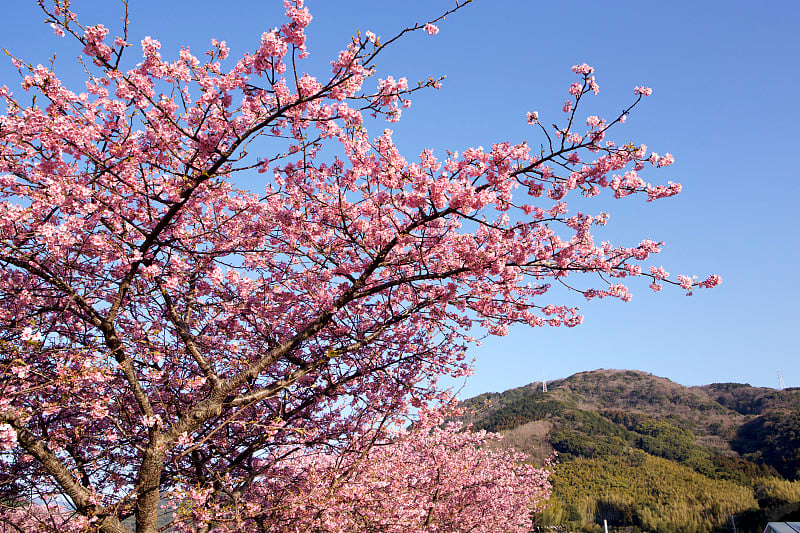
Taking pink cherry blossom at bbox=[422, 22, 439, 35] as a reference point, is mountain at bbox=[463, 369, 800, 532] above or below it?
below

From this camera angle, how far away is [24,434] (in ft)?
16.1

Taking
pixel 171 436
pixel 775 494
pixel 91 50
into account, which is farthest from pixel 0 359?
pixel 775 494

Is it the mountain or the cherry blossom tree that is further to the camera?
the mountain

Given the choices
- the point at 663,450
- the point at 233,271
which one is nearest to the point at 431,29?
the point at 233,271

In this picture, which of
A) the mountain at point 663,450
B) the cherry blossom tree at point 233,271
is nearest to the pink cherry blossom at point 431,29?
the cherry blossom tree at point 233,271

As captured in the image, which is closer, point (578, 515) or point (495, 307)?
point (495, 307)

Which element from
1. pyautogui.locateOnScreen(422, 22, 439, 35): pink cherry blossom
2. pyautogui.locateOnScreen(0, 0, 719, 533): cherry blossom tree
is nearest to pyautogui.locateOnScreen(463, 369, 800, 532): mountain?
pyautogui.locateOnScreen(0, 0, 719, 533): cherry blossom tree

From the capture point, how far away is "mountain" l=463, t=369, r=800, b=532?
3925 cm

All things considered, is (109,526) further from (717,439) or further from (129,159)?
(717,439)

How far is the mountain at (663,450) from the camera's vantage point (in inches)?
1545

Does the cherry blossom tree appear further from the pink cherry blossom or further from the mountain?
the mountain

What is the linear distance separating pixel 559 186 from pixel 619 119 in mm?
891

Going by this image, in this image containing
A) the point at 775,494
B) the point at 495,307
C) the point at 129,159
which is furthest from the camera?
the point at 775,494

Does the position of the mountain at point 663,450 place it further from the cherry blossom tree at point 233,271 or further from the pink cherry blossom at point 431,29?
the pink cherry blossom at point 431,29
